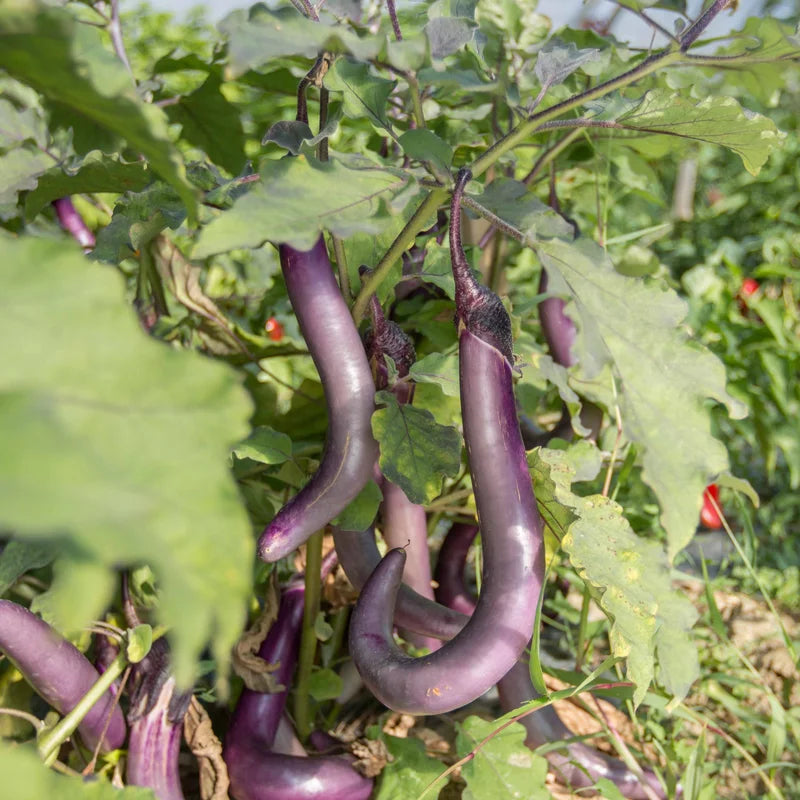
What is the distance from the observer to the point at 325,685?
30.5 inches

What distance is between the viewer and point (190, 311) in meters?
0.81

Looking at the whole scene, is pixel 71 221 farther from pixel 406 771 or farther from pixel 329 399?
pixel 406 771

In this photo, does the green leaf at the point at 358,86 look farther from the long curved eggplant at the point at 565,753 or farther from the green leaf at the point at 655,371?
the long curved eggplant at the point at 565,753

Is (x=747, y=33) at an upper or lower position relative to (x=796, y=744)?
upper

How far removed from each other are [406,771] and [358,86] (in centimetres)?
55

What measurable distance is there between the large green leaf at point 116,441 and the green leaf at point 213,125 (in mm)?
727

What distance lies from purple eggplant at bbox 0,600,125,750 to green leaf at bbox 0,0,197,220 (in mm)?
399

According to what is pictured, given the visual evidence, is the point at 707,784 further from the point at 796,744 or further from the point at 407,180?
the point at 407,180

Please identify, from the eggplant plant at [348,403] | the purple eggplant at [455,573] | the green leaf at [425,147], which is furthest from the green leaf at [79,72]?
the purple eggplant at [455,573]


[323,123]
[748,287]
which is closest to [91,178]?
[323,123]

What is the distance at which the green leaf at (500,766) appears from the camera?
67cm

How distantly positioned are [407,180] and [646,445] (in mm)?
212

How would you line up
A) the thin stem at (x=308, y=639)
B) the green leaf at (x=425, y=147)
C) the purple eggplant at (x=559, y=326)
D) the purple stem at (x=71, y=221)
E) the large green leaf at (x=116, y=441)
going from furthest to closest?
the purple stem at (x=71, y=221) → the purple eggplant at (x=559, y=326) → the thin stem at (x=308, y=639) → the green leaf at (x=425, y=147) → the large green leaf at (x=116, y=441)

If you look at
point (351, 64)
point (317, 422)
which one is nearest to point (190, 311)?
point (317, 422)
